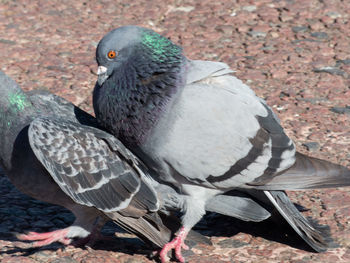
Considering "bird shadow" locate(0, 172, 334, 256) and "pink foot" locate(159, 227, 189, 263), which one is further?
"bird shadow" locate(0, 172, 334, 256)

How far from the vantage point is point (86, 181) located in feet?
13.6

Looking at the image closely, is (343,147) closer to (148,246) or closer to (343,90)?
(343,90)

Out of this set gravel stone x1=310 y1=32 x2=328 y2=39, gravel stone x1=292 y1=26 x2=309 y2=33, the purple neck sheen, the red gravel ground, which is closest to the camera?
the purple neck sheen

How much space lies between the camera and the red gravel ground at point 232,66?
4480mm

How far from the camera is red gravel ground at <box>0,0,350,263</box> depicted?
448 cm

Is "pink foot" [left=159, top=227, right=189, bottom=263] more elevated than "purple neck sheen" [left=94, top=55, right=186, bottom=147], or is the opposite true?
"purple neck sheen" [left=94, top=55, right=186, bottom=147]

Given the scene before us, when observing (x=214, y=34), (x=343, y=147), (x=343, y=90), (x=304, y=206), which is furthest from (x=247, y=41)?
(x=304, y=206)

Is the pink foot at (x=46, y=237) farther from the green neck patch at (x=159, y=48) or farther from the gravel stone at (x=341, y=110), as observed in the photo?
the gravel stone at (x=341, y=110)

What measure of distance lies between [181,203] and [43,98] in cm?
114

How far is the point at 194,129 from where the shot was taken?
417 centimetres

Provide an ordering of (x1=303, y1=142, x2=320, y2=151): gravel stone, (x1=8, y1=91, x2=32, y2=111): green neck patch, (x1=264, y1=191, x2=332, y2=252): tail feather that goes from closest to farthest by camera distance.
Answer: (x1=8, y1=91, x2=32, y2=111): green neck patch < (x1=264, y1=191, x2=332, y2=252): tail feather < (x1=303, y1=142, x2=320, y2=151): gravel stone

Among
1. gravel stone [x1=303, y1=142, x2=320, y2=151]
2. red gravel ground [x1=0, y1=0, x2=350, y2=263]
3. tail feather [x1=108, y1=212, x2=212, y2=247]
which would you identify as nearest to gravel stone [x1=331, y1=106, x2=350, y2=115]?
red gravel ground [x1=0, y1=0, x2=350, y2=263]

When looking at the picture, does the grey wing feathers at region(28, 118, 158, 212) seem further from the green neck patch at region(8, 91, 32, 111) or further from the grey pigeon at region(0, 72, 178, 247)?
the green neck patch at region(8, 91, 32, 111)

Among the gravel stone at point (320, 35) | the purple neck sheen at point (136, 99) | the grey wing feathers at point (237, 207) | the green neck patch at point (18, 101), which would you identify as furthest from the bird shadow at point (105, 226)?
the gravel stone at point (320, 35)
